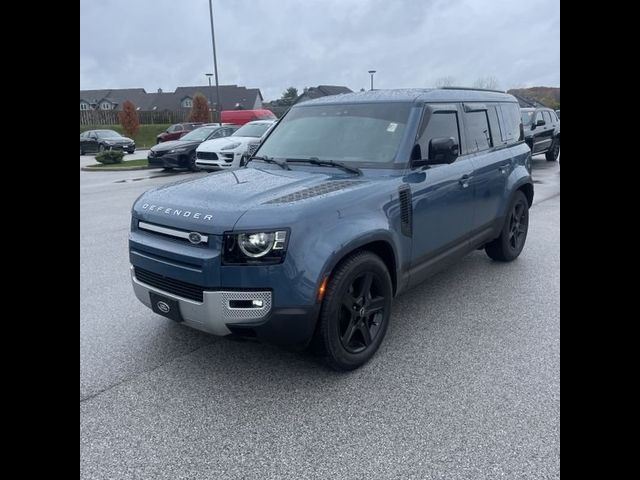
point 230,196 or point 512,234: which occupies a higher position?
point 230,196

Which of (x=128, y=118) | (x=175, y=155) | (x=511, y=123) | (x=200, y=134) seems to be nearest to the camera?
(x=511, y=123)

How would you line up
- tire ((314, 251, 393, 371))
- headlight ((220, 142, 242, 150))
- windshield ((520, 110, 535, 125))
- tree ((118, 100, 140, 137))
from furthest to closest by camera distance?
1. tree ((118, 100, 140, 137))
2. windshield ((520, 110, 535, 125))
3. headlight ((220, 142, 242, 150))
4. tire ((314, 251, 393, 371))

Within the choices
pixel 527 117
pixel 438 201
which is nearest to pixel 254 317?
pixel 438 201

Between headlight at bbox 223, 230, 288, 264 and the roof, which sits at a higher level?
the roof

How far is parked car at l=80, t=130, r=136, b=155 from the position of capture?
91.1ft

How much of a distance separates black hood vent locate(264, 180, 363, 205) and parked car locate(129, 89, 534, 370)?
0.8 inches

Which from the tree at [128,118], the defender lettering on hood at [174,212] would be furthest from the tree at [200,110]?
the defender lettering on hood at [174,212]

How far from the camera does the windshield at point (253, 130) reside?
1611cm

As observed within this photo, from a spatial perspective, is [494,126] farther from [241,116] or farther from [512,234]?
[241,116]

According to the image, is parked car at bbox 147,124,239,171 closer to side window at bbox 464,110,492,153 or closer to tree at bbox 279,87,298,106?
side window at bbox 464,110,492,153

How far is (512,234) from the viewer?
5.78 metres

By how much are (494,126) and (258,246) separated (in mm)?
3560

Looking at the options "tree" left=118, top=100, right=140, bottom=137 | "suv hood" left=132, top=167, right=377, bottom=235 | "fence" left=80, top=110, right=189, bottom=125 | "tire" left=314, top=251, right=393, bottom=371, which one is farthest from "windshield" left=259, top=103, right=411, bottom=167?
"fence" left=80, top=110, right=189, bottom=125
